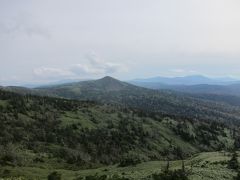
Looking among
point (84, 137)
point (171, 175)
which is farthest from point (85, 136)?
point (171, 175)

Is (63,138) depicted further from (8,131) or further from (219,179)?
(219,179)

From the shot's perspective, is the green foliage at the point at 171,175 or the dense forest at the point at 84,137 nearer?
the green foliage at the point at 171,175

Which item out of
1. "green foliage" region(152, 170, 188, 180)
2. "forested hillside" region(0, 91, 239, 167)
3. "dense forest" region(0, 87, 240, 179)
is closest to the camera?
"green foliage" region(152, 170, 188, 180)

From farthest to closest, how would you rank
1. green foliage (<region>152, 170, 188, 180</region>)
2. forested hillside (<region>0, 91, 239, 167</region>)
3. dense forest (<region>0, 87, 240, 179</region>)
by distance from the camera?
forested hillside (<region>0, 91, 239, 167</region>)
dense forest (<region>0, 87, 240, 179</region>)
green foliage (<region>152, 170, 188, 180</region>)

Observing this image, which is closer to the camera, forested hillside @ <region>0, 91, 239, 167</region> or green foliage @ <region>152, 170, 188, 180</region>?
green foliage @ <region>152, 170, 188, 180</region>

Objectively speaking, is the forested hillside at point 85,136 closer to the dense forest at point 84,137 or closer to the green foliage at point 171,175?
the dense forest at point 84,137

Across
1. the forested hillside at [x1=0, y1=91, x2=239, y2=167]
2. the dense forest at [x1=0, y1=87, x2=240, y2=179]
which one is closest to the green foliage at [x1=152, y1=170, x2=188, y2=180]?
the dense forest at [x1=0, y1=87, x2=240, y2=179]

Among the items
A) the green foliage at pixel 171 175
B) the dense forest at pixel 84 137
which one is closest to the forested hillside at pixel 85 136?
the dense forest at pixel 84 137

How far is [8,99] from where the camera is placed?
158 meters

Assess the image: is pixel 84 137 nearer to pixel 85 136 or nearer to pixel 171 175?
pixel 85 136

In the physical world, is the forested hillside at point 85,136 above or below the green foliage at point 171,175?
below

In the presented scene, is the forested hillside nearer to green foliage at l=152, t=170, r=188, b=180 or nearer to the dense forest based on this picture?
the dense forest

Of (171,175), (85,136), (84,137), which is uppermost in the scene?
(171,175)

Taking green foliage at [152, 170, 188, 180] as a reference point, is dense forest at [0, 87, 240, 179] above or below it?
below
